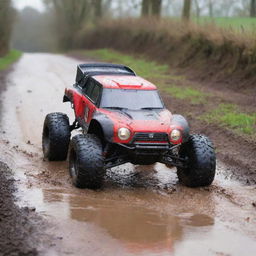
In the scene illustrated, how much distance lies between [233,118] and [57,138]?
4.91 meters

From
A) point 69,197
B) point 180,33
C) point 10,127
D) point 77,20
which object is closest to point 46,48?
point 77,20

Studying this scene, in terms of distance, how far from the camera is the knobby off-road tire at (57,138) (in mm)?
9867

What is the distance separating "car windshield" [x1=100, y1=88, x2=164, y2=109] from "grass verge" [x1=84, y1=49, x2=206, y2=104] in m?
6.15

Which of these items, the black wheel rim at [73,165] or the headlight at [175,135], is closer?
the headlight at [175,135]

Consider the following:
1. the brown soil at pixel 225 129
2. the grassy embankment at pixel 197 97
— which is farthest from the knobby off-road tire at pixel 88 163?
the grassy embankment at pixel 197 97

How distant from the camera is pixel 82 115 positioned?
10.1 meters

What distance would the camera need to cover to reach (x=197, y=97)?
53.2ft

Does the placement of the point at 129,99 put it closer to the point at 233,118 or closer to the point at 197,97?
the point at 233,118

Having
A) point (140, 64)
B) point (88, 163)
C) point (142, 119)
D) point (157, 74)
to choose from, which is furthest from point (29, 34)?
point (88, 163)

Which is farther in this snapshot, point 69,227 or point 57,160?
point 57,160

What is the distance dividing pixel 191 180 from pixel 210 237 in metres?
1.95

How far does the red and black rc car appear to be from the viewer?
824cm

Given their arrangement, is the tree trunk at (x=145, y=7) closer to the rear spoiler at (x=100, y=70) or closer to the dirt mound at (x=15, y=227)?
the rear spoiler at (x=100, y=70)

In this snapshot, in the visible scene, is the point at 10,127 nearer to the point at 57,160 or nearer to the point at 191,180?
the point at 57,160
